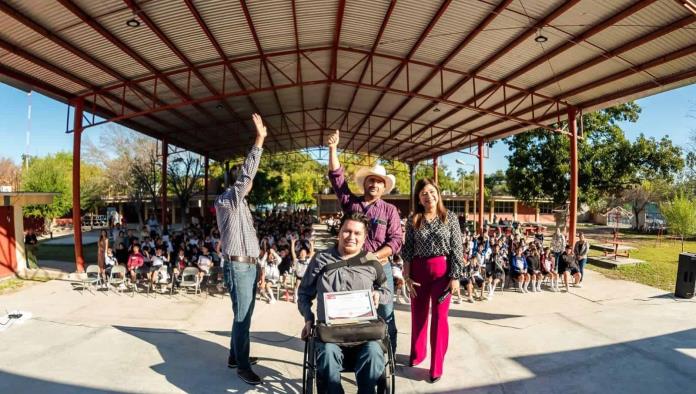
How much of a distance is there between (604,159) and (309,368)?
24596mm

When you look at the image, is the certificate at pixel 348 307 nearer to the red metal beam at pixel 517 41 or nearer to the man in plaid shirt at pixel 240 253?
the man in plaid shirt at pixel 240 253

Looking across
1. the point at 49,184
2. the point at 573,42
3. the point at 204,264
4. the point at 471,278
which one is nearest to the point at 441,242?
the point at 471,278

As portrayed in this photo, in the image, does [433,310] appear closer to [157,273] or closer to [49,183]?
[157,273]

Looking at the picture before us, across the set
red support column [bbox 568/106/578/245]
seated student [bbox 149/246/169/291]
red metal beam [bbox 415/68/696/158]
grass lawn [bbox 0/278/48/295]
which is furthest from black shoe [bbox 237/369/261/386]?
red support column [bbox 568/106/578/245]

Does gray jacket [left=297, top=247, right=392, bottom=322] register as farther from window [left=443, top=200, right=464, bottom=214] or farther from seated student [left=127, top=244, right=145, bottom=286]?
window [left=443, top=200, right=464, bottom=214]

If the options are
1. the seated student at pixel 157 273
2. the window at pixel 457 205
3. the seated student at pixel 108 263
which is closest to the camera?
the seated student at pixel 157 273

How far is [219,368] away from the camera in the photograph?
11.8 ft

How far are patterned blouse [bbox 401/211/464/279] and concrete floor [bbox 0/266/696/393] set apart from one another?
3.23 feet

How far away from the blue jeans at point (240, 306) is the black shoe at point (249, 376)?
0.03 meters

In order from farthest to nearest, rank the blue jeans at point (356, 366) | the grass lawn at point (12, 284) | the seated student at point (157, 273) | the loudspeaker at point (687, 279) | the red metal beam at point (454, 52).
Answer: the grass lawn at point (12, 284), the seated student at point (157, 273), the red metal beam at point (454, 52), the loudspeaker at point (687, 279), the blue jeans at point (356, 366)

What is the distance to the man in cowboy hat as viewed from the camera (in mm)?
3291

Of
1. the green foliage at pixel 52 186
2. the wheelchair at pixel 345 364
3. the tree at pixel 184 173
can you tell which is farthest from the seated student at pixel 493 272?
the green foliage at pixel 52 186

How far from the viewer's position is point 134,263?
8531 mm

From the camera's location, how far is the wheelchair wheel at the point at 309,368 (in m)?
2.55
